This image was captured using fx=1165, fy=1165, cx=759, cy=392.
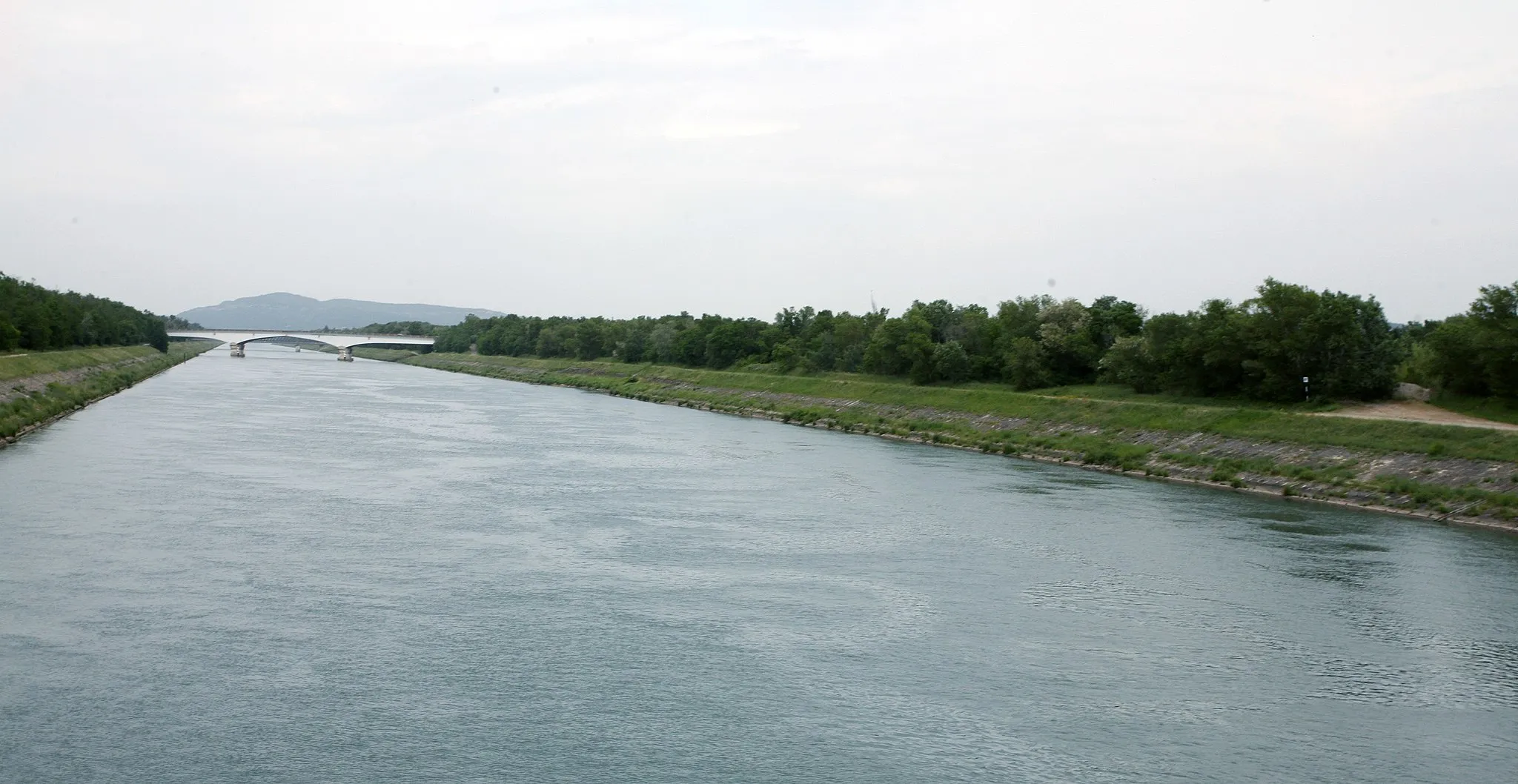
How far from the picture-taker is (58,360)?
62656 millimetres

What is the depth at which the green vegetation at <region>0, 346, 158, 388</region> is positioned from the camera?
1992 inches

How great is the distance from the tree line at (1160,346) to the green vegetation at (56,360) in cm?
4003

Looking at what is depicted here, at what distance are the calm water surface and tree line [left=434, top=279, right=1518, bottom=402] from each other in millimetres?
10958

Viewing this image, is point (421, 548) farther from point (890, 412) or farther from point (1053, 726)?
point (890, 412)

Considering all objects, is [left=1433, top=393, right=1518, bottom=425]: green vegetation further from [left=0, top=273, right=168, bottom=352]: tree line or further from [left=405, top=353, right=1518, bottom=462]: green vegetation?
[left=0, top=273, right=168, bottom=352]: tree line

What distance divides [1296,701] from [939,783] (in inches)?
222

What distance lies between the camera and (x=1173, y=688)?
1490 centimetres

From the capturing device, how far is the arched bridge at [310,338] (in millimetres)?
135500

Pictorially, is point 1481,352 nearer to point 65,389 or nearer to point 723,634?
point 723,634

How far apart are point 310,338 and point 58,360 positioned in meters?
76.0

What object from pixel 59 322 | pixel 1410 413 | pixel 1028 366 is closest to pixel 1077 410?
pixel 1028 366

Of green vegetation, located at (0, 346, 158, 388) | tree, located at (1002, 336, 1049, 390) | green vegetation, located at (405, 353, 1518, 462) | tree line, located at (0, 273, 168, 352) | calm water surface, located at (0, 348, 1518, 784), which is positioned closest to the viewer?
calm water surface, located at (0, 348, 1518, 784)

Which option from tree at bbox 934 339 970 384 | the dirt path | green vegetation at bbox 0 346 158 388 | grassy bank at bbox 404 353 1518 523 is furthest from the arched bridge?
the dirt path

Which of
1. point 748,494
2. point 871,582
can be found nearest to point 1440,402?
point 748,494
